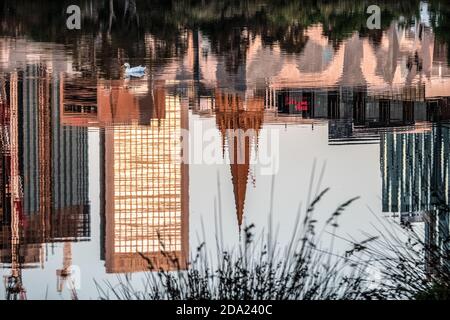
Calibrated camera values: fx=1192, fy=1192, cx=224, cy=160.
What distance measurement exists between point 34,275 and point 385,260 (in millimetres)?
2462

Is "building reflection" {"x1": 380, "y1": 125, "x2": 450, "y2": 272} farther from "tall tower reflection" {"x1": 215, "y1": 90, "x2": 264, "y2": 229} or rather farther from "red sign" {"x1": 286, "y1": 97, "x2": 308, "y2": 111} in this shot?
"red sign" {"x1": 286, "y1": 97, "x2": 308, "y2": 111}

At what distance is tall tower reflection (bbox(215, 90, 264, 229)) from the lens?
49.0ft

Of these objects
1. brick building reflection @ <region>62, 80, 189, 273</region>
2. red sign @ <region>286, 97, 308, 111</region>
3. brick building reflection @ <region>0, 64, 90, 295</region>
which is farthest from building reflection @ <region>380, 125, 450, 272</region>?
red sign @ <region>286, 97, 308, 111</region>

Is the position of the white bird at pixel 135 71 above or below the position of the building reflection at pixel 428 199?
above

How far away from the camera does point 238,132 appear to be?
77.1 feet

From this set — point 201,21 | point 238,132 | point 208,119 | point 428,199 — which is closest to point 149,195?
point 201,21

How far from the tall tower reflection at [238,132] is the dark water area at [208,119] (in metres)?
0.11

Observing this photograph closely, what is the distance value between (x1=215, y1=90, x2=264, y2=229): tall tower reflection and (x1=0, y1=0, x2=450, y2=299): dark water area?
0.36ft

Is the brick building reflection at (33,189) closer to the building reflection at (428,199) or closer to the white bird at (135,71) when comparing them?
the white bird at (135,71)

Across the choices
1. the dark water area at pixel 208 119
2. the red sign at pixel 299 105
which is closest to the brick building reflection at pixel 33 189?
the dark water area at pixel 208 119

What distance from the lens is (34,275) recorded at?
7516 mm

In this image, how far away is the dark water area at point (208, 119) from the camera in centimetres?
895

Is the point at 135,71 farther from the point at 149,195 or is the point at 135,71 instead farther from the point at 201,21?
→ the point at 149,195

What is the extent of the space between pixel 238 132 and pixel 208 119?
15.9ft
